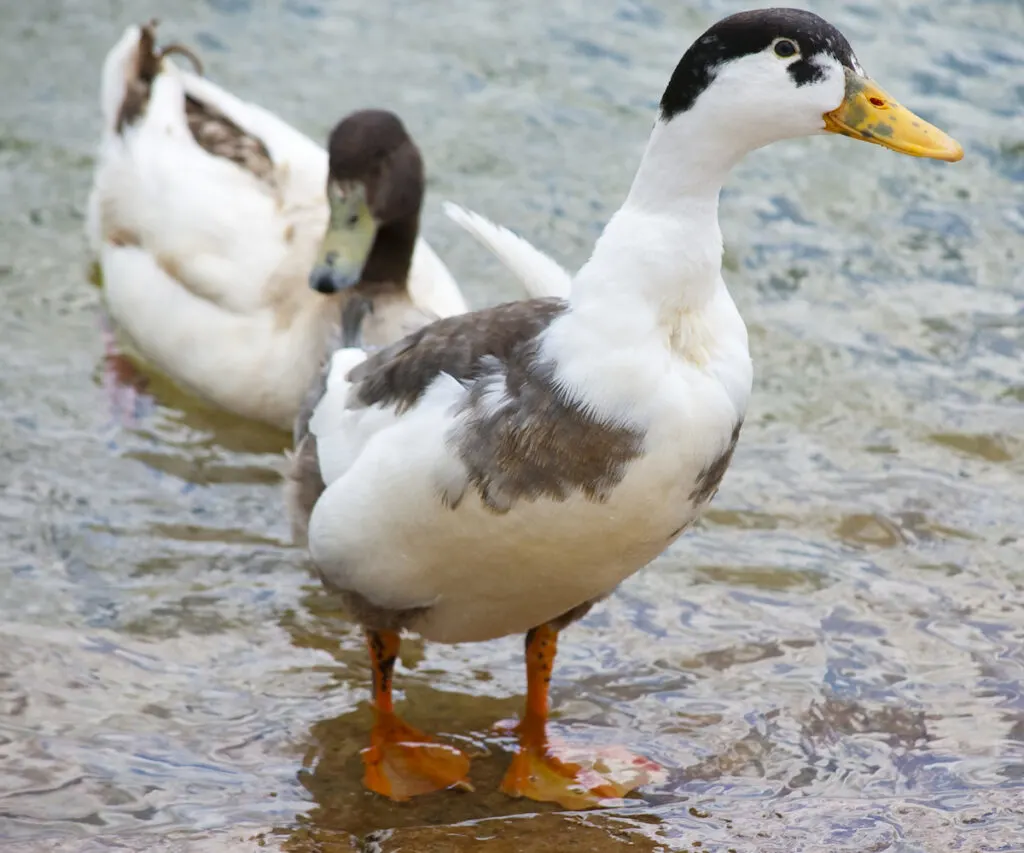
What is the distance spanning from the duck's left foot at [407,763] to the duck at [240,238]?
190 centimetres

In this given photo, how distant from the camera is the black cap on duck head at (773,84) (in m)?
4.02

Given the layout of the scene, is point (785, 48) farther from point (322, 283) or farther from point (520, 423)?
point (322, 283)

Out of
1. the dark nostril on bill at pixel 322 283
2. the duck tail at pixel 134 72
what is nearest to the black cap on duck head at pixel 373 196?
the dark nostril on bill at pixel 322 283

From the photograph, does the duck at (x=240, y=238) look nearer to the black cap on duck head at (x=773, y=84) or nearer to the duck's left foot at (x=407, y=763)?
the duck's left foot at (x=407, y=763)

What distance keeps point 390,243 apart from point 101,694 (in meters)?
2.46

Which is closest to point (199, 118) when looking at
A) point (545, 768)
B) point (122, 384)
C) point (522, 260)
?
point (122, 384)

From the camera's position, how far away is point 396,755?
493 centimetres

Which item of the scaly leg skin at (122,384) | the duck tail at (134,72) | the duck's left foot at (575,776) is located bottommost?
the duck's left foot at (575,776)

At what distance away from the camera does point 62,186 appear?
9.05 metres

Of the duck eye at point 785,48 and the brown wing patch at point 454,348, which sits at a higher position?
the duck eye at point 785,48

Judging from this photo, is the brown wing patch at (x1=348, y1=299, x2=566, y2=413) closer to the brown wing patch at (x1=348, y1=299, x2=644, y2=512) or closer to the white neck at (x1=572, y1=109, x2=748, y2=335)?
the brown wing patch at (x1=348, y1=299, x2=644, y2=512)

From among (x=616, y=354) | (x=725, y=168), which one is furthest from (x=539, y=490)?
(x=725, y=168)

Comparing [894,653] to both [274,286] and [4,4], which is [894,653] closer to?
[274,286]

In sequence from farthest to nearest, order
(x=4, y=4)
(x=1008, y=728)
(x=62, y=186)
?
(x=4, y=4), (x=62, y=186), (x=1008, y=728)
